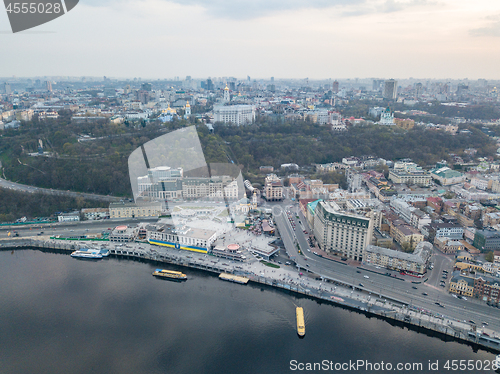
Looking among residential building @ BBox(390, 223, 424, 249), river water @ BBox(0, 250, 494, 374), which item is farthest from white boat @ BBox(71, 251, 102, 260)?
residential building @ BBox(390, 223, 424, 249)

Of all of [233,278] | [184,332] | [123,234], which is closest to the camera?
[184,332]

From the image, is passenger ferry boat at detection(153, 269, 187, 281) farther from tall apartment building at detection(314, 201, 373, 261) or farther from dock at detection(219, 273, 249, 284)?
tall apartment building at detection(314, 201, 373, 261)

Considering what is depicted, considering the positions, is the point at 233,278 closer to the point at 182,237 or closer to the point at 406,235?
the point at 182,237

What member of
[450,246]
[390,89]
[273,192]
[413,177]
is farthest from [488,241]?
[390,89]

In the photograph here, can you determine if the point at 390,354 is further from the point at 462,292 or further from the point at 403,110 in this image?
the point at 403,110

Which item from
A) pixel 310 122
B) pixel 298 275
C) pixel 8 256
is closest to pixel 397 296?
pixel 298 275

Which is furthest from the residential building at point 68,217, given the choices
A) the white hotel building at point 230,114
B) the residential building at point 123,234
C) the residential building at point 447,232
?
the white hotel building at point 230,114
